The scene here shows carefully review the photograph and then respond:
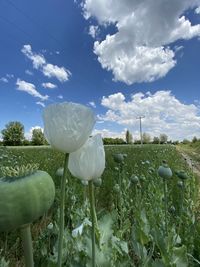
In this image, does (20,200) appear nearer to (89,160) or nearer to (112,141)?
(89,160)

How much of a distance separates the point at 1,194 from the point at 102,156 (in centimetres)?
33

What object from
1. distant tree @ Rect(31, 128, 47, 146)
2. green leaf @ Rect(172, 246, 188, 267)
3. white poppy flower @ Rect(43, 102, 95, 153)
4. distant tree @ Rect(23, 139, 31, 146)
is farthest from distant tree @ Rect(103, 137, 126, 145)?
white poppy flower @ Rect(43, 102, 95, 153)

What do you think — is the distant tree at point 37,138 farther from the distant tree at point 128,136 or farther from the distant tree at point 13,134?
the distant tree at point 128,136

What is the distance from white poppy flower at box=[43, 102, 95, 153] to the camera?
0.77 metres

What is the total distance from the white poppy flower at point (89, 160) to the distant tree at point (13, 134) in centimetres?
7601

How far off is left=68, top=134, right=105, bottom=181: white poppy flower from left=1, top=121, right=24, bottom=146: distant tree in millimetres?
76013

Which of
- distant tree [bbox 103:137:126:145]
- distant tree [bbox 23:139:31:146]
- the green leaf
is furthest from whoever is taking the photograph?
distant tree [bbox 103:137:126:145]

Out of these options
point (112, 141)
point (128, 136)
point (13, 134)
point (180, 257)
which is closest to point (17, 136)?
point (13, 134)

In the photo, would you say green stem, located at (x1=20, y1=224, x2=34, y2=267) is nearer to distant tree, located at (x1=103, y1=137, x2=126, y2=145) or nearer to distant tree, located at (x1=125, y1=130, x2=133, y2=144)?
distant tree, located at (x1=103, y1=137, x2=126, y2=145)

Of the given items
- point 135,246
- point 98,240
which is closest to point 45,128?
point 98,240

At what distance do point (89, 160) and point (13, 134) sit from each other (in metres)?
79.5

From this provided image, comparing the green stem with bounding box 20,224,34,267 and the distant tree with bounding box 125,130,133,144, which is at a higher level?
the distant tree with bounding box 125,130,133,144

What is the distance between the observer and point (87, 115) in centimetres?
78

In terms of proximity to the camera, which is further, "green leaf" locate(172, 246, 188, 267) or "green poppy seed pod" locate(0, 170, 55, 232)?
"green leaf" locate(172, 246, 188, 267)
